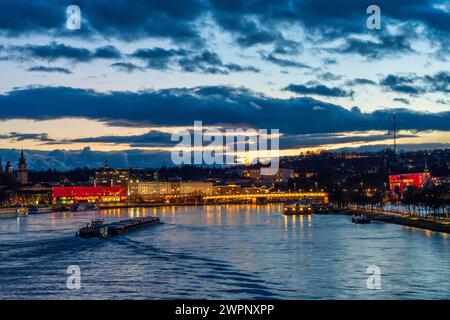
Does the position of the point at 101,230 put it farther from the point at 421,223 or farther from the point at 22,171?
the point at 22,171

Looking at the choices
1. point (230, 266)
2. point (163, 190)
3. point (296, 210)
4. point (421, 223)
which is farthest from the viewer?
point (163, 190)

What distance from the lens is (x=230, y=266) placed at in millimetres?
13859

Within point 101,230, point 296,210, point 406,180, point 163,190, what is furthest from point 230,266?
point 163,190

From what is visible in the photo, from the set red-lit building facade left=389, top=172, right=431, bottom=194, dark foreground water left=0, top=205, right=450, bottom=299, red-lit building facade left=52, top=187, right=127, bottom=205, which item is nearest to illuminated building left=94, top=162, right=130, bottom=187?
red-lit building facade left=52, top=187, right=127, bottom=205

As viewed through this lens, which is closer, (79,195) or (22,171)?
(79,195)

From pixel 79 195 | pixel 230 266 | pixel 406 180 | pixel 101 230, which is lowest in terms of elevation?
pixel 230 266

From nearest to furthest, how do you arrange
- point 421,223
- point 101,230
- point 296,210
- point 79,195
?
point 101,230
point 421,223
point 296,210
point 79,195

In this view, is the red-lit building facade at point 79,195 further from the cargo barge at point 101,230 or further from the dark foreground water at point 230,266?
the dark foreground water at point 230,266

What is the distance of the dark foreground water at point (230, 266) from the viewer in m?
10.9

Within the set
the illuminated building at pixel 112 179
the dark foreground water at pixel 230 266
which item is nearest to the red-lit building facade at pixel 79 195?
the illuminated building at pixel 112 179

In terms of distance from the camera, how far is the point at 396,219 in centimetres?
3003
